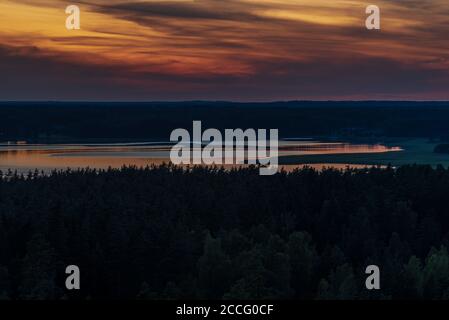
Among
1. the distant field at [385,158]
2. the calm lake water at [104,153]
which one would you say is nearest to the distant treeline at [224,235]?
the calm lake water at [104,153]

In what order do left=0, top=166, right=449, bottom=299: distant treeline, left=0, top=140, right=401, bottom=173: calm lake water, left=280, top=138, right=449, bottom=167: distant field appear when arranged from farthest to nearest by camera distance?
left=280, top=138, right=449, bottom=167: distant field, left=0, top=140, right=401, bottom=173: calm lake water, left=0, top=166, right=449, bottom=299: distant treeline

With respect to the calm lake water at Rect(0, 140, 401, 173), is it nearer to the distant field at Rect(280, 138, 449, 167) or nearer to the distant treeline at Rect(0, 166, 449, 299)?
the distant field at Rect(280, 138, 449, 167)

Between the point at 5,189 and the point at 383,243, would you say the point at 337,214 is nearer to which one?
the point at 383,243

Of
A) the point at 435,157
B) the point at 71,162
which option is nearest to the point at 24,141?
the point at 71,162

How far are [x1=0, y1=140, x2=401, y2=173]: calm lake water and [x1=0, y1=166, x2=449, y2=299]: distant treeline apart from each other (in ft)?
130

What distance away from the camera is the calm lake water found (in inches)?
5010

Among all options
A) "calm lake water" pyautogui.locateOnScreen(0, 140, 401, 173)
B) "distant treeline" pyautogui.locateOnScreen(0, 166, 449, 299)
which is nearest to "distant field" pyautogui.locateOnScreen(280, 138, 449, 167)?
"calm lake water" pyautogui.locateOnScreen(0, 140, 401, 173)

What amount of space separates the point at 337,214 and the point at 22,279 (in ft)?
112

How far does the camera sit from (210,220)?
6384 cm

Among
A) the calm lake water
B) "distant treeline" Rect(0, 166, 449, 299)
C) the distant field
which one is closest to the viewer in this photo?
"distant treeline" Rect(0, 166, 449, 299)

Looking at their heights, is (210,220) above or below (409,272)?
above

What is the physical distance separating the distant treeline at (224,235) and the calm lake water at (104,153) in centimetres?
3971

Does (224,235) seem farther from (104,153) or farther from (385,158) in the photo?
(104,153)

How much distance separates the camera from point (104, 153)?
153625 millimetres
